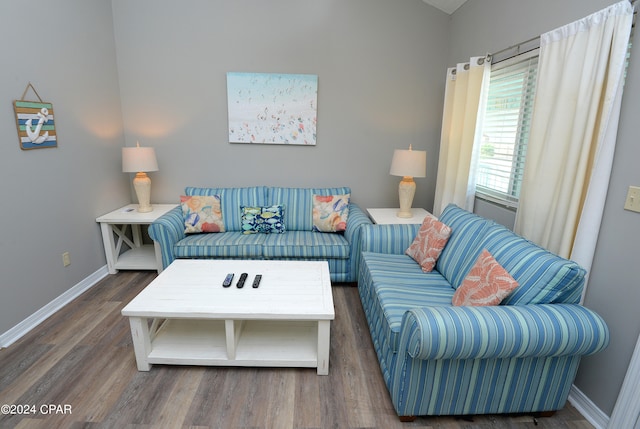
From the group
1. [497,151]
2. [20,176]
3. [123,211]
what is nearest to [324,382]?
[497,151]

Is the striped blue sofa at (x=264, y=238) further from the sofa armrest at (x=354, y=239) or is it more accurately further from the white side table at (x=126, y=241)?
the white side table at (x=126, y=241)

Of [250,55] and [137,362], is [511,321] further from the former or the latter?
[250,55]

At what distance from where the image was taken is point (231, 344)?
75.5 inches

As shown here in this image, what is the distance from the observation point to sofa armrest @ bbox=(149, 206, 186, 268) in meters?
2.86

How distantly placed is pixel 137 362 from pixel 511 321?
2019 millimetres

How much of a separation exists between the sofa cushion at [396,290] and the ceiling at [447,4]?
8.24 ft

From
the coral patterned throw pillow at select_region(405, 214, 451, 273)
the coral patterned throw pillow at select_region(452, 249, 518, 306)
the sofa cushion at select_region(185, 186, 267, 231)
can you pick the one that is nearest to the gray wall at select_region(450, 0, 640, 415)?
the coral patterned throw pillow at select_region(452, 249, 518, 306)

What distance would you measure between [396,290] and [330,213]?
1361 millimetres

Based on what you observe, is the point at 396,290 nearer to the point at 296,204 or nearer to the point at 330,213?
the point at 330,213

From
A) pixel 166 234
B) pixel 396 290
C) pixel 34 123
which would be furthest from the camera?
pixel 166 234

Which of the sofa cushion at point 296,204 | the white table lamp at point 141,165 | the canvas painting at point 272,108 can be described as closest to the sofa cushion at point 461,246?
the sofa cushion at point 296,204

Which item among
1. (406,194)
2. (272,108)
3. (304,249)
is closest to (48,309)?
(304,249)

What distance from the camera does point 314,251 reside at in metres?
2.95

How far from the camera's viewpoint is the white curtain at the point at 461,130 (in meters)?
2.71
